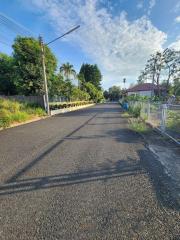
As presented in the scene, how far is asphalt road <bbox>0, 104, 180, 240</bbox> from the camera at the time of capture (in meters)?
2.17

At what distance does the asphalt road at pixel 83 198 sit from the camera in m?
2.17

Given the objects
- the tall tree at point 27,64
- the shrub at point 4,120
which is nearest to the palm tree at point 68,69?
the tall tree at point 27,64

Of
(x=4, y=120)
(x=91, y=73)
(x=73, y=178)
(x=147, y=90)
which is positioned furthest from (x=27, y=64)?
(x=91, y=73)

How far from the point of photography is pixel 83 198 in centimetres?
287

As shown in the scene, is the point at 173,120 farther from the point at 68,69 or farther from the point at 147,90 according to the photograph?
the point at 147,90

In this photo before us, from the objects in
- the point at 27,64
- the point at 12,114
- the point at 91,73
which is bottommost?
the point at 12,114

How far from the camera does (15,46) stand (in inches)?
760

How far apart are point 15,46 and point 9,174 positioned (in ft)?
63.2

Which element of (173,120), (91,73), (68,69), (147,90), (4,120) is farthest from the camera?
(91,73)

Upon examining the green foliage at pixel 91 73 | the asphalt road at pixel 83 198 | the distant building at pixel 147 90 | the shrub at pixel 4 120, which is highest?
the green foliage at pixel 91 73

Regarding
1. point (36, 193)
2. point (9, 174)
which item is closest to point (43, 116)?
point (9, 174)

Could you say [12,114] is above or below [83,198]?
above

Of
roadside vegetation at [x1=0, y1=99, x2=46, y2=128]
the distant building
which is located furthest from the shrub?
the distant building

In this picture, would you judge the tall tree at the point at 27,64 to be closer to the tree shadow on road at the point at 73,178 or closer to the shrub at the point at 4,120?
the shrub at the point at 4,120
